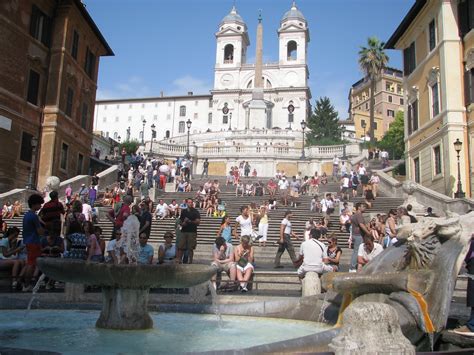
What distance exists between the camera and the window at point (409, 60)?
97.2 ft

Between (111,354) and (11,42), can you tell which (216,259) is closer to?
(111,354)

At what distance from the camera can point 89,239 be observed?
10.8 meters

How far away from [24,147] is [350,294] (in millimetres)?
24342

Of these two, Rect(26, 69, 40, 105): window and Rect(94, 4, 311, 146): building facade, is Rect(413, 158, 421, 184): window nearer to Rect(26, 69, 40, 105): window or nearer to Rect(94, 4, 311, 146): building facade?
Rect(26, 69, 40, 105): window

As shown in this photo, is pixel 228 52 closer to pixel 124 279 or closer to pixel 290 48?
pixel 290 48

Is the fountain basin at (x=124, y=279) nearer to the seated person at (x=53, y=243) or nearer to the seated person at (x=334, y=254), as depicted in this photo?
the seated person at (x=53, y=243)

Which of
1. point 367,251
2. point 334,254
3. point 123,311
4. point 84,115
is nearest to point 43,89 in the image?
A: point 84,115

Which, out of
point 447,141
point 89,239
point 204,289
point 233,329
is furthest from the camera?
point 447,141

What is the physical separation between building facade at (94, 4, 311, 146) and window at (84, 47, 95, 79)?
53931 mm

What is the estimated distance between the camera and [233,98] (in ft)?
311

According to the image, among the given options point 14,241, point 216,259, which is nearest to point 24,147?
point 14,241

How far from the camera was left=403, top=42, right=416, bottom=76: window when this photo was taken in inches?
1166

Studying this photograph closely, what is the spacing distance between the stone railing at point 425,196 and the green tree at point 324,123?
47.4 meters

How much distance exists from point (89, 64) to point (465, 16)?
77.9 feet
